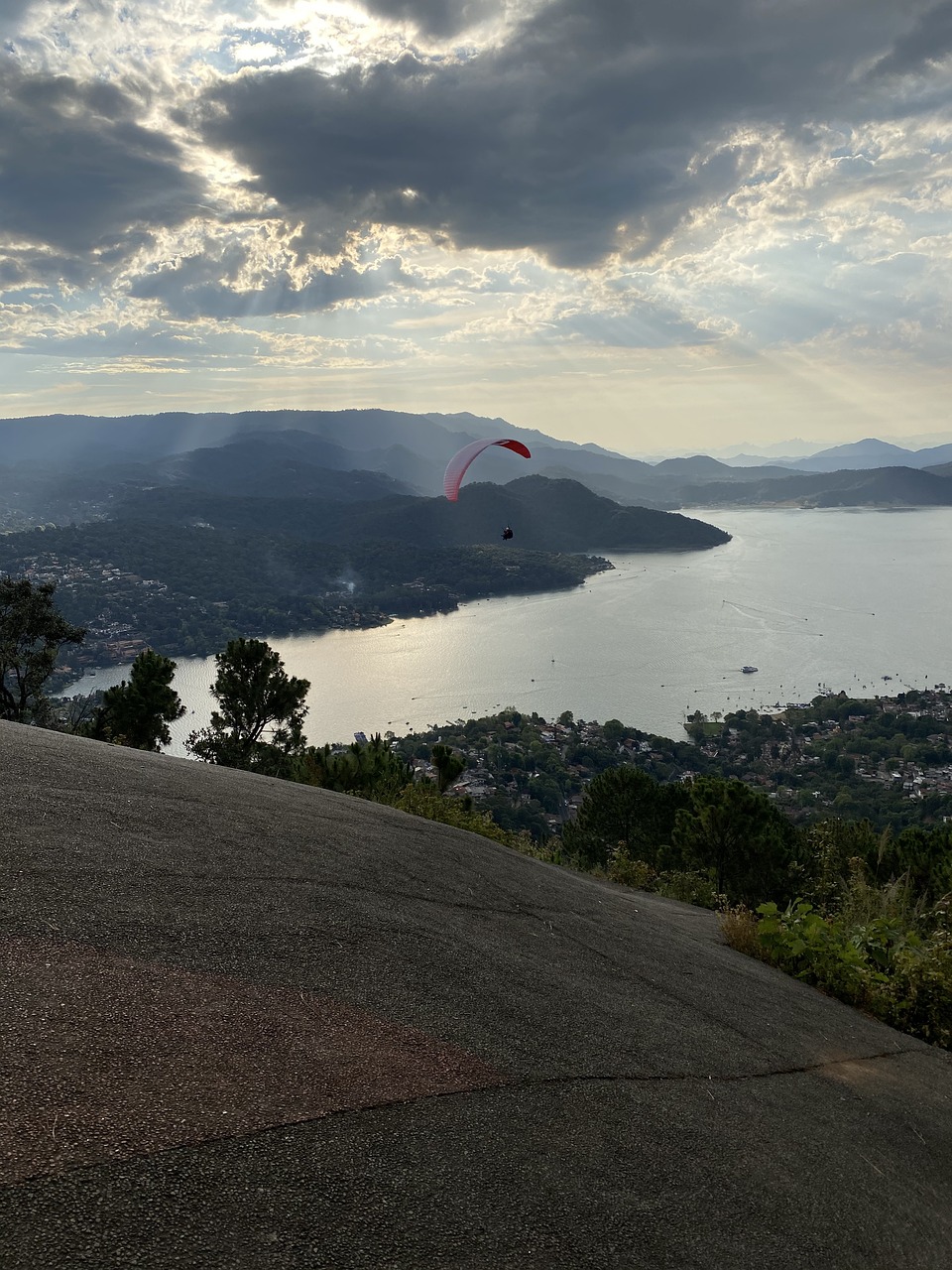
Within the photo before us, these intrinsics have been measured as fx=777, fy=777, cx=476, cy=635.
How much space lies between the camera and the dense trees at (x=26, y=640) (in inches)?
880

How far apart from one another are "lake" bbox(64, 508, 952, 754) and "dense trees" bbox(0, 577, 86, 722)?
48.1 metres

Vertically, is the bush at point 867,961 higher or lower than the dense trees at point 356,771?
Answer: higher

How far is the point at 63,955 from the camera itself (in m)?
4.38

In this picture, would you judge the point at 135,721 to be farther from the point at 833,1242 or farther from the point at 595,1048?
the point at 833,1242

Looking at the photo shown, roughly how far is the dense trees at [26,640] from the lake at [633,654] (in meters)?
48.1

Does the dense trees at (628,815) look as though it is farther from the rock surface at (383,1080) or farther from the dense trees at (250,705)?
the rock surface at (383,1080)

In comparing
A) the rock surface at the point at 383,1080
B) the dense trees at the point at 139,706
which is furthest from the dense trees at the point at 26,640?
the rock surface at the point at 383,1080

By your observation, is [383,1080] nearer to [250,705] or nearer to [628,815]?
[250,705]

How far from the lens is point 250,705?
2456 centimetres

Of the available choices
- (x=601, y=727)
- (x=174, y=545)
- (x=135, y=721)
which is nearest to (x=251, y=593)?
(x=174, y=545)

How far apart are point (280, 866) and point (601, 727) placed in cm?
6974

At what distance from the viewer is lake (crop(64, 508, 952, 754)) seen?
82.9 metres

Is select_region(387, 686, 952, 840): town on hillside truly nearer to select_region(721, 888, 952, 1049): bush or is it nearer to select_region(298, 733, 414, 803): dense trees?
select_region(298, 733, 414, 803): dense trees

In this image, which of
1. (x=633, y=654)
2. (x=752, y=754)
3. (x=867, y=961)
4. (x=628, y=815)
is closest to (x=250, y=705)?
(x=628, y=815)
